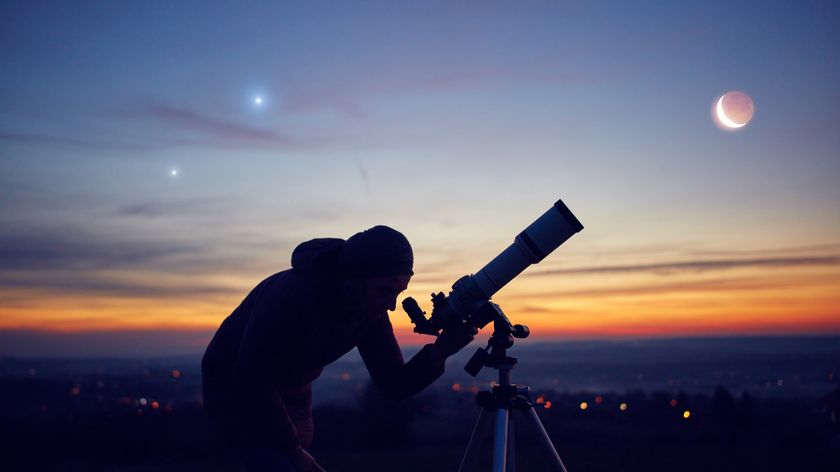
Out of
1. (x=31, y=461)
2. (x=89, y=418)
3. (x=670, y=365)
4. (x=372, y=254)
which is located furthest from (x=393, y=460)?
(x=670, y=365)

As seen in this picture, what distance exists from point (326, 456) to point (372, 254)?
8.78 meters

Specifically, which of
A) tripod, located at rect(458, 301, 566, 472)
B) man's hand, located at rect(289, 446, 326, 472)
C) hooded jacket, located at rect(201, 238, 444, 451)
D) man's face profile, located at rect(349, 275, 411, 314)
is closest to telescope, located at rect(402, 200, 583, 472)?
tripod, located at rect(458, 301, 566, 472)

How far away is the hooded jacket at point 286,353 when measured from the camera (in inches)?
133

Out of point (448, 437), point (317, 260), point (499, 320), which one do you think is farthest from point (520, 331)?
point (448, 437)

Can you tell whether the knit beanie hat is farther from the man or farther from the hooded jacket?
the hooded jacket

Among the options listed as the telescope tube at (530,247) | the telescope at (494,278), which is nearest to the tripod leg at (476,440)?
the telescope at (494,278)

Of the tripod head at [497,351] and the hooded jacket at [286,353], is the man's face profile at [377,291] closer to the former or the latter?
the hooded jacket at [286,353]

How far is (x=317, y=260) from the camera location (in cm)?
354

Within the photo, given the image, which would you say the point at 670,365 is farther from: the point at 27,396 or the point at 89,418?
the point at 89,418

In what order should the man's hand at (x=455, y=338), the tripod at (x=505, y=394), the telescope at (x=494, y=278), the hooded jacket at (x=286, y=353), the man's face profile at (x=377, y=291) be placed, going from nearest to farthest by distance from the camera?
1. the hooded jacket at (x=286, y=353)
2. the man's face profile at (x=377, y=291)
3. the tripod at (x=505, y=394)
4. the man's hand at (x=455, y=338)
5. the telescope at (x=494, y=278)

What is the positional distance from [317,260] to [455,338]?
0.99 metres

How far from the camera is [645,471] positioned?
902cm

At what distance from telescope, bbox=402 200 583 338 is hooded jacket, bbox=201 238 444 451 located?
0.22 metres

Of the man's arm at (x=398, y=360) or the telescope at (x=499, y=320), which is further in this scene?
the man's arm at (x=398, y=360)
